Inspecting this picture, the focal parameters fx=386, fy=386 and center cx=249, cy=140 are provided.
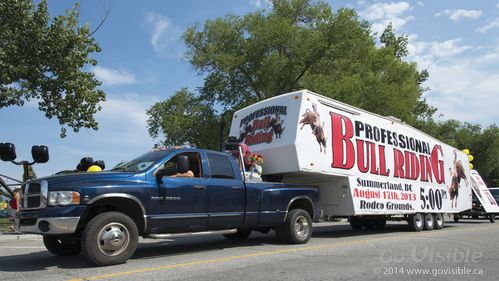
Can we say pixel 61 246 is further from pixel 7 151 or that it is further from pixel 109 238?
pixel 7 151

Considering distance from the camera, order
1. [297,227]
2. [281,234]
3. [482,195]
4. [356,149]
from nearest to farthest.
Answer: [281,234] → [297,227] → [356,149] → [482,195]

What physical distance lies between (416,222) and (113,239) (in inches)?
400

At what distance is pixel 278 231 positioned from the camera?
341 inches

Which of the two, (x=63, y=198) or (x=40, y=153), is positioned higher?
(x=40, y=153)

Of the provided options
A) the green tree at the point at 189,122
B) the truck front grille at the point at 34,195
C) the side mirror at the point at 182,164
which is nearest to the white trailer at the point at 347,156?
the side mirror at the point at 182,164

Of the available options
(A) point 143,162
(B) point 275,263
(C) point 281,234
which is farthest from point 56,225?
(C) point 281,234

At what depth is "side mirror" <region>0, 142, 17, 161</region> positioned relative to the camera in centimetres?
1063

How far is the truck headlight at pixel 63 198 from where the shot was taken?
5449 mm

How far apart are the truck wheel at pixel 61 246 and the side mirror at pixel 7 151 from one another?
517cm

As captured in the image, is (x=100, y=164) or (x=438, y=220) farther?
(x=438, y=220)

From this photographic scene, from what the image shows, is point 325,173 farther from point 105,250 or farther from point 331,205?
point 105,250

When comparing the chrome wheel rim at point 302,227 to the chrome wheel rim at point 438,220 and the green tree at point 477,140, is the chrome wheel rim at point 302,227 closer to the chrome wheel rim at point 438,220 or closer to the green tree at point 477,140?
the chrome wheel rim at point 438,220

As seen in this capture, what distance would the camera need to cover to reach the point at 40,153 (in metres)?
10.6

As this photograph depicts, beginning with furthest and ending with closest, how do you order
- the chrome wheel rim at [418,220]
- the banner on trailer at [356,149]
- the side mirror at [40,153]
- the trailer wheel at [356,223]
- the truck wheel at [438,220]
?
the truck wheel at [438,220], the trailer wheel at [356,223], the chrome wheel rim at [418,220], the side mirror at [40,153], the banner on trailer at [356,149]
